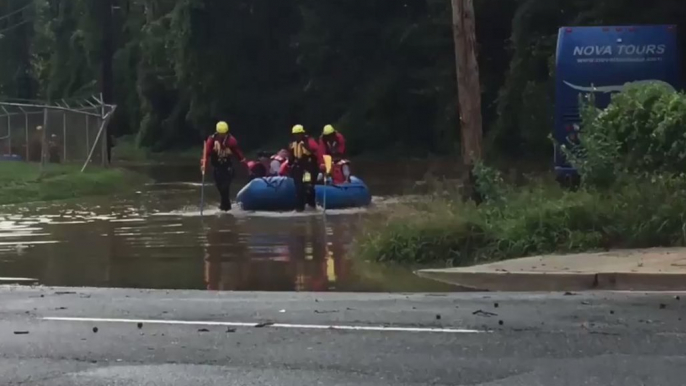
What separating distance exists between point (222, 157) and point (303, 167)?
163cm

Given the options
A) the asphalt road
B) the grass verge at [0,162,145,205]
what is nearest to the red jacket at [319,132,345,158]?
the grass verge at [0,162,145,205]

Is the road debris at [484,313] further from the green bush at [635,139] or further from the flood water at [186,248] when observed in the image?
the green bush at [635,139]

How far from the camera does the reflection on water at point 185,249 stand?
14.5 m

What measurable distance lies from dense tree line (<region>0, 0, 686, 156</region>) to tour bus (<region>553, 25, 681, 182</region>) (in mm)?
16349

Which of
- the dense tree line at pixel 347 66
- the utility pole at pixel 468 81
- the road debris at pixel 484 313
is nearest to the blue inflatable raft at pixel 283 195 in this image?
the utility pole at pixel 468 81

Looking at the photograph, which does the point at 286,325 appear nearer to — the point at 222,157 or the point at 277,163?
the point at 222,157

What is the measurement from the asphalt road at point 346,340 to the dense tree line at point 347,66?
99.3 ft

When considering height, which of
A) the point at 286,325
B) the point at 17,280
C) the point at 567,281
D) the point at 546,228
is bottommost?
the point at 17,280

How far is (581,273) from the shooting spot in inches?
512

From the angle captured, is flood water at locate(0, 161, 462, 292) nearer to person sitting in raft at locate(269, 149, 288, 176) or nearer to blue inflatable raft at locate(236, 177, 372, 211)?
blue inflatable raft at locate(236, 177, 372, 211)

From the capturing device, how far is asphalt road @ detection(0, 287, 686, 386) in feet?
27.6

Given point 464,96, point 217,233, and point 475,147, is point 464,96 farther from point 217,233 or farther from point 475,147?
point 217,233

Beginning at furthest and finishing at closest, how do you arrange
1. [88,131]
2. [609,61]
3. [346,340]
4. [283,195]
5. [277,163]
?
[88,131], [277,163], [283,195], [609,61], [346,340]

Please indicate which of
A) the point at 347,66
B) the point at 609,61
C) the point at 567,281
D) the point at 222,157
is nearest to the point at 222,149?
the point at 222,157
